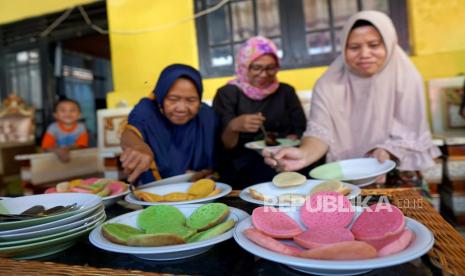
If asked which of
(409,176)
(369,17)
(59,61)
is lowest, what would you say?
(409,176)

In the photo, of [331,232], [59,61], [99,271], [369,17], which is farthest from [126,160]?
[59,61]

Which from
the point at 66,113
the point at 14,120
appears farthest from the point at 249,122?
the point at 14,120

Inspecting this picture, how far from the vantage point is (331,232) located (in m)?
0.45

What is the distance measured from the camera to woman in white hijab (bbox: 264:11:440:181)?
1.26 metres

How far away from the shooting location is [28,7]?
3324 mm

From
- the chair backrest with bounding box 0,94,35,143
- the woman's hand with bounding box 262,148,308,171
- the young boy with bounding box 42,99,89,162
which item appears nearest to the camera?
the woman's hand with bounding box 262,148,308,171

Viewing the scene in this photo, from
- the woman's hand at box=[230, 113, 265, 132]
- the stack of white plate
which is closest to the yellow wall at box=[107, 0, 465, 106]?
the woman's hand at box=[230, 113, 265, 132]

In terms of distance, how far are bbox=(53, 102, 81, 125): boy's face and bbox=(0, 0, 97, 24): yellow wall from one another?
1.03 metres

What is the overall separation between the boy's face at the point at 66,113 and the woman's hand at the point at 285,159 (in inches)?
92.4

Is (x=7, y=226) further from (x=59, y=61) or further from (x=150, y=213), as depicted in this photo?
(x=59, y=61)

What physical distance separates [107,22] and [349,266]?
10.7ft

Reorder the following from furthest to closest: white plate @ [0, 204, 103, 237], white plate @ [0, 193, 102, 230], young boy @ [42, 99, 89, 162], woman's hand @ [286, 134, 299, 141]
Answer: young boy @ [42, 99, 89, 162], woman's hand @ [286, 134, 299, 141], white plate @ [0, 193, 102, 230], white plate @ [0, 204, 103, 237]

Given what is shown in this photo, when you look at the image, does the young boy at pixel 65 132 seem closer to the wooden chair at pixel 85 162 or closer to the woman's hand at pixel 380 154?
the wooden chair at pixel 85 162

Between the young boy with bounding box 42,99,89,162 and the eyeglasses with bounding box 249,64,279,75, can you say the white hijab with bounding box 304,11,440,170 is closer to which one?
the eyeglasses with bounding box 249,64,279,75
